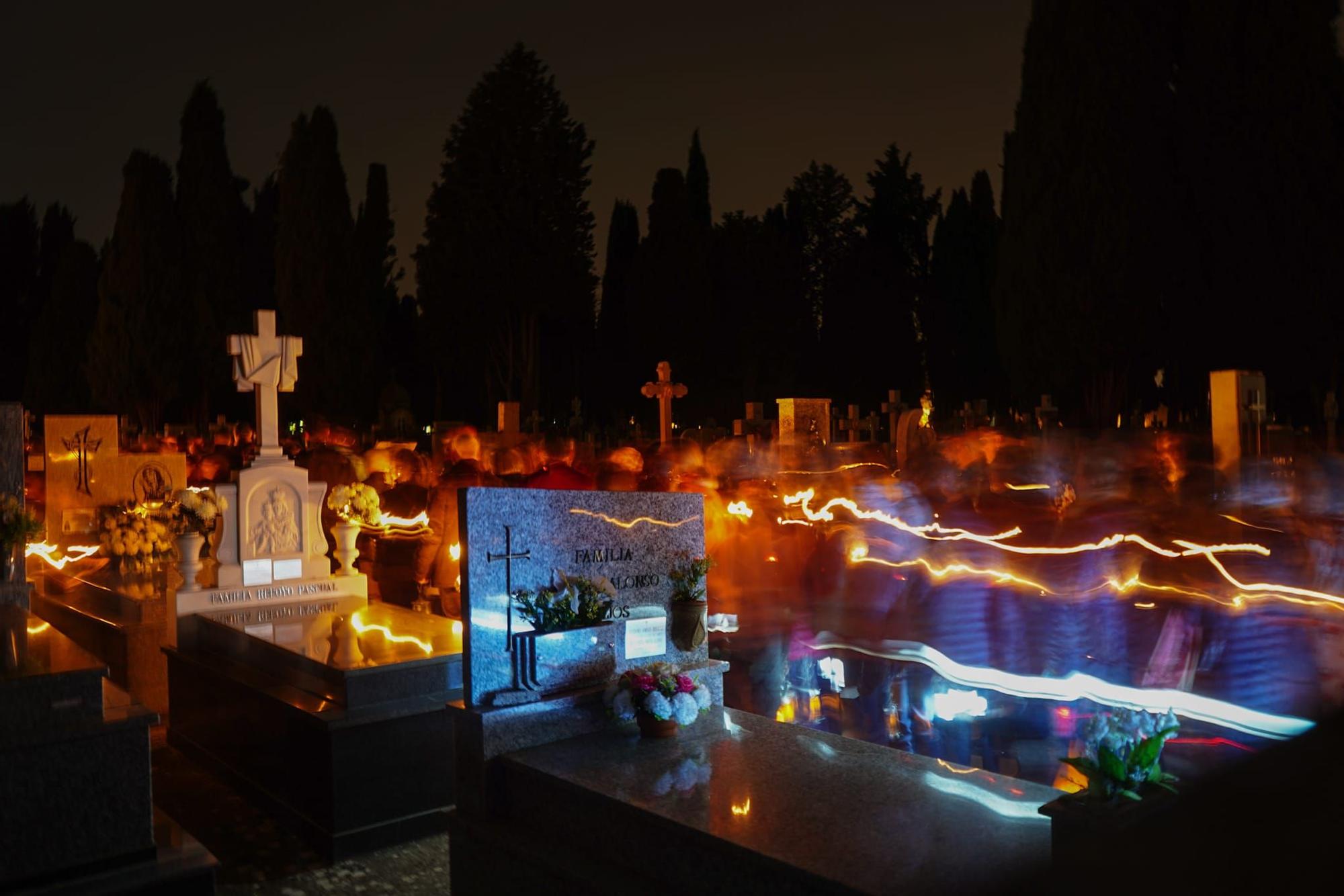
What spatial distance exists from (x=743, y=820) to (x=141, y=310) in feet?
155

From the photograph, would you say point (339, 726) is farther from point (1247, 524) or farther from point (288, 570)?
point (1247, 524)

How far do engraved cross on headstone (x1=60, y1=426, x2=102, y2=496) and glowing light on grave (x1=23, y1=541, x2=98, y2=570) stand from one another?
1.07 m

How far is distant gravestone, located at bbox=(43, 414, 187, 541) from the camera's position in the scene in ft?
44.7

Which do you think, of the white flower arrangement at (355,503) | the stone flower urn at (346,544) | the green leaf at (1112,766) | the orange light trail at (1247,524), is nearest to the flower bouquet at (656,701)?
the green leaf at (1112,766)

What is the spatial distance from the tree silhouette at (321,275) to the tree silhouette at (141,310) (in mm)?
→ 4404

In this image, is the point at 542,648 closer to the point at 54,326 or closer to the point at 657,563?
the point at 657,563

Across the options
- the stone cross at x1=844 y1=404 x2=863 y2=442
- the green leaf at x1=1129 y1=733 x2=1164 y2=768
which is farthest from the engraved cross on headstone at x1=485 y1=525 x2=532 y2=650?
the stone cross at x1=844 y1=404 x2=863 y2=442

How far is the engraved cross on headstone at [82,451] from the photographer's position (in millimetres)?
13836

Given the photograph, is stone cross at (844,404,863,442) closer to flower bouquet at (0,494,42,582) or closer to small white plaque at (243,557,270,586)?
small white plaque at (243,557,270,586)

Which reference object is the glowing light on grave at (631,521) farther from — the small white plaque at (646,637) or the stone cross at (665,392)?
the stone cross at (665,392)

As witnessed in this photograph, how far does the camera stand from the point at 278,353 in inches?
402

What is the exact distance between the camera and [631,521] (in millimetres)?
6145

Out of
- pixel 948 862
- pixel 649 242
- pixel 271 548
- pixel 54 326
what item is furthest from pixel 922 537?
pixel 54 326

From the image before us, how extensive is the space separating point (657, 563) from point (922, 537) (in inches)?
124
